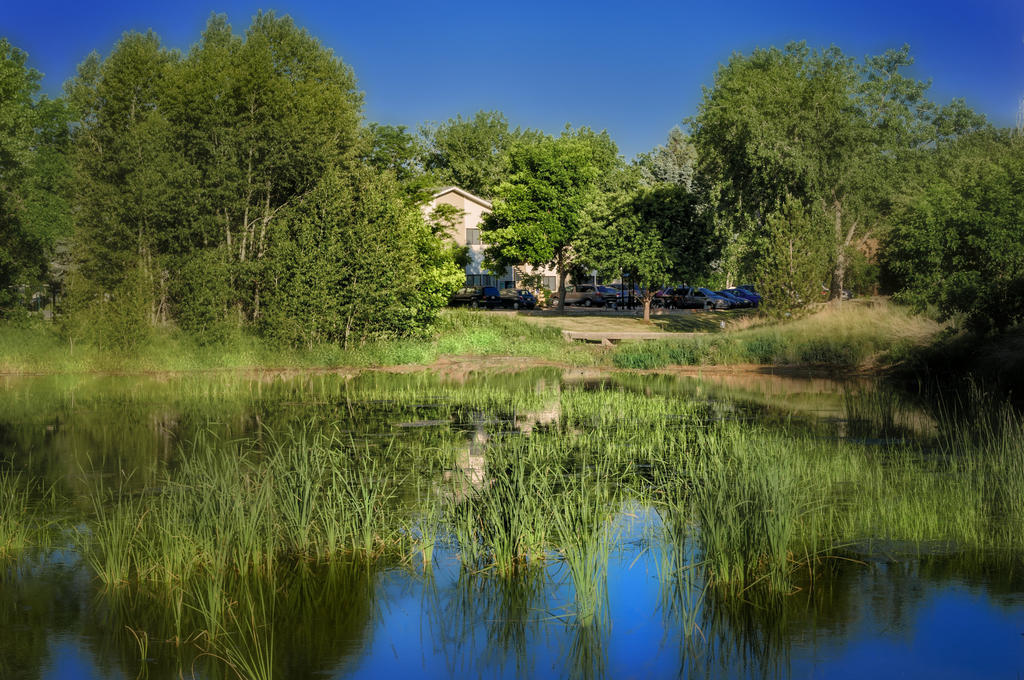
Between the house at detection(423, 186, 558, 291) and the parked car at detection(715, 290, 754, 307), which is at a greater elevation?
the house at detection(423, 186, 558, 291)

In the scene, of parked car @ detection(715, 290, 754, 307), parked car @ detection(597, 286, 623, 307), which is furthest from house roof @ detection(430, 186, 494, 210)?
parked car @ detection(715, 290, 754, 307)

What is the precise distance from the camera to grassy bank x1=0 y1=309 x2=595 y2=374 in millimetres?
34094

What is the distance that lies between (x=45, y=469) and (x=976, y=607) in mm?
14798

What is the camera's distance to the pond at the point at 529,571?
863 cm

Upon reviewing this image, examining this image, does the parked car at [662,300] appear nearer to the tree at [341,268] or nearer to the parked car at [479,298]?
the parked car at [479,298]

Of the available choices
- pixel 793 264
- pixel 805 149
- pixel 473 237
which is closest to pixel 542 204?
pixel 473 237

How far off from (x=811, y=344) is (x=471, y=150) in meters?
80.6

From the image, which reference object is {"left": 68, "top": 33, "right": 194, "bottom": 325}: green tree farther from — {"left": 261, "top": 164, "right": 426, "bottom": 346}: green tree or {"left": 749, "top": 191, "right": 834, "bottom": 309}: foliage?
{"left": 749, "top": 191, "right": 834, "bottom": 309}: foliage

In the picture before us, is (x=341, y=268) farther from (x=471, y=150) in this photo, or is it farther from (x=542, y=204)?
(x=471, y=150)

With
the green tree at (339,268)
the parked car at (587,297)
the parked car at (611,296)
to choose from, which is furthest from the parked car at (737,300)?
the green tree at (339,268)

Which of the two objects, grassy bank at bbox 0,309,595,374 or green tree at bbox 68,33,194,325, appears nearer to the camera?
grassy bank at bbox 0,309,595,374

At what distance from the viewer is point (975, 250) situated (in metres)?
29.8

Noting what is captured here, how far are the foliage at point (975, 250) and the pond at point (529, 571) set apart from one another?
563 inches

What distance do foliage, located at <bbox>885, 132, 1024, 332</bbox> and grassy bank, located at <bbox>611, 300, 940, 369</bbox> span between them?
7.90ft
